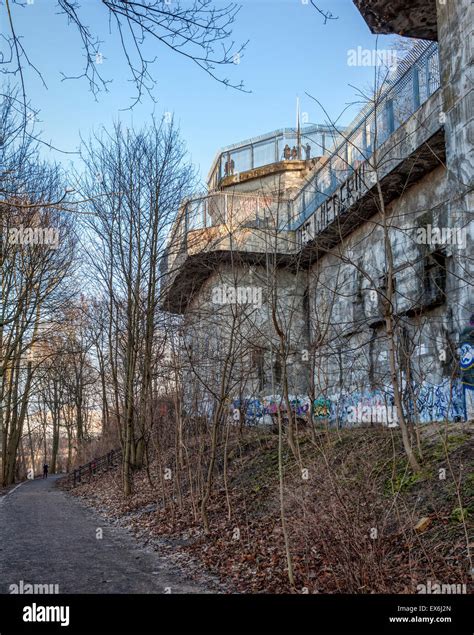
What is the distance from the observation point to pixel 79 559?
31.3 ft

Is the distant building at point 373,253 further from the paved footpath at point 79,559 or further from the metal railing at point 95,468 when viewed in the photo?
the metal railing at point 95,468

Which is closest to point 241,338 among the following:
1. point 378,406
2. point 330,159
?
point 378,406

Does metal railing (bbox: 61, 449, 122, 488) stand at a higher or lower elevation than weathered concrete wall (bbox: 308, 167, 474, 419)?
lower

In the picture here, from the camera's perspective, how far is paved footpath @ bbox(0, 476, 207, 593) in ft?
25.4

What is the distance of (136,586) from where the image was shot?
764 centimetres

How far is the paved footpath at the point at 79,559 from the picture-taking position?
25.4ft

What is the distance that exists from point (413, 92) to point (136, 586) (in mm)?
14407

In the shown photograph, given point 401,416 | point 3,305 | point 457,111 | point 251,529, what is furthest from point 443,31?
point 3,305

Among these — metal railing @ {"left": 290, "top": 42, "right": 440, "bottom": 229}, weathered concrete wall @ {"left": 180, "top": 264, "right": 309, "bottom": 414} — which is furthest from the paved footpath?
metal railing @ {"left": 290, "top": 42, "right": 440, "bottom": 229}

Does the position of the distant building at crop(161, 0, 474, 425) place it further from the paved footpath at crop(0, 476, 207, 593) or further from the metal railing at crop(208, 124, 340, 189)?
the paved footpath at crop(0, 476, 207, 593)

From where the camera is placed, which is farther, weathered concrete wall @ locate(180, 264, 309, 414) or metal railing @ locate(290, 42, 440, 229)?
metal railing @ locate(290, 42, 440, 229)

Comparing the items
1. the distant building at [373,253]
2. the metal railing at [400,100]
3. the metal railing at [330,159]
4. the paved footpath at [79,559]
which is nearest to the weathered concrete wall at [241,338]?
the distant building at [373,253]

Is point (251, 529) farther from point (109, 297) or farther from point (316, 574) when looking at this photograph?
point (109, 297)

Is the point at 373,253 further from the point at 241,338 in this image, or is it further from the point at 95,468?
the point at 95,468
